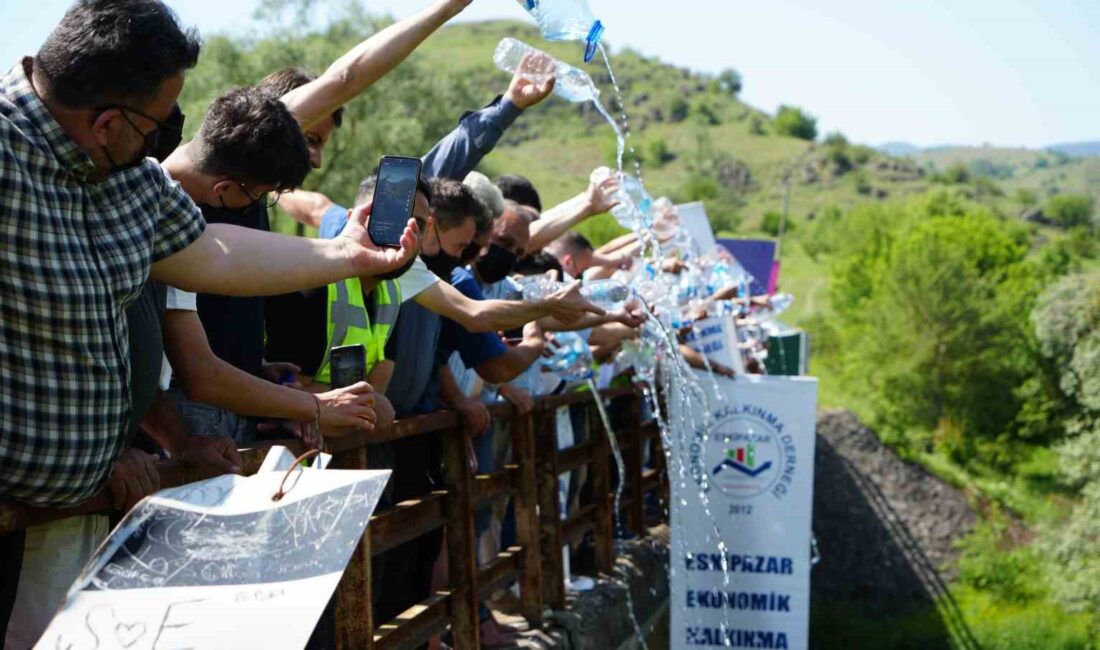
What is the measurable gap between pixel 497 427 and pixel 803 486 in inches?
112

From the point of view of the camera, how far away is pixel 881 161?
143000mm

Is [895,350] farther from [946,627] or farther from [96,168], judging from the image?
[96,168]

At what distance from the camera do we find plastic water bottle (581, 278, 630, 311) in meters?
7.09

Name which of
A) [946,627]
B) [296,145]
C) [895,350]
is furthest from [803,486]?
[895,350]

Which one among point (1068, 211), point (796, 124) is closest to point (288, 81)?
point (1068, 211)

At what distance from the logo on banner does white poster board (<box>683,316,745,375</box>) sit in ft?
1.80

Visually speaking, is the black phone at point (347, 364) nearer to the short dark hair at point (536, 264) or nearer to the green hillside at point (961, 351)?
the short dark hair at point (536, 264)

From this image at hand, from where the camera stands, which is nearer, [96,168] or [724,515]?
[96,168]

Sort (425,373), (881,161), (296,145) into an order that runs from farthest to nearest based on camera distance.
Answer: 1. (881,161)
2. (425,373)
3. (296,145)

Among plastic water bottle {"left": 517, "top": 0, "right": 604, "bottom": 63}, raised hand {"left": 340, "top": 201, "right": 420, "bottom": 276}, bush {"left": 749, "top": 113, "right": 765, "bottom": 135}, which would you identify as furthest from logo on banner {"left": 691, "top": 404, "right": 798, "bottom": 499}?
bush {"left": 749, "top": 113, "right": 765, "bottom": 135}

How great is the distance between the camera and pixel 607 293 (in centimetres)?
709

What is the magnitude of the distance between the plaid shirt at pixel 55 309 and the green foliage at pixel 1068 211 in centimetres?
13059

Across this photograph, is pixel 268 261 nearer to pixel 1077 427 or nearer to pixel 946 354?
pixel 1077 427

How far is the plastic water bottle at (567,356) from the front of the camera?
7.92 metres
